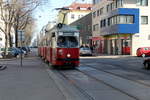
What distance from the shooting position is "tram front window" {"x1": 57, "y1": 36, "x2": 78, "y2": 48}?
2058 centimetres

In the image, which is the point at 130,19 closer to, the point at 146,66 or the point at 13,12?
the point at 13,12

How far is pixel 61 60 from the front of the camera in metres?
20.5

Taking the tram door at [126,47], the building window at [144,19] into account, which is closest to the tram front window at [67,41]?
the tram door at [126,47]

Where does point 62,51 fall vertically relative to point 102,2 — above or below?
below

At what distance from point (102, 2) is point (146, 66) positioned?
38611 mm

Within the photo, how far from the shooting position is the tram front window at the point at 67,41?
20.6m

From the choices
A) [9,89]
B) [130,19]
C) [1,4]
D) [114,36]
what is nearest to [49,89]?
[9,89]

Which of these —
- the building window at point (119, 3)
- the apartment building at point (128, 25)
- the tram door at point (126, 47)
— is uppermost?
the building window at point (119, 3)

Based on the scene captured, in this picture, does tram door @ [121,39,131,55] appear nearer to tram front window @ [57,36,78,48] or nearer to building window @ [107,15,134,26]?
building window @ [107,15,134,26]

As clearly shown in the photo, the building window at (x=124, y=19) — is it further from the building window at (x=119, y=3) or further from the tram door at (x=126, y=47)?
the tram door at (x=126, y=47)

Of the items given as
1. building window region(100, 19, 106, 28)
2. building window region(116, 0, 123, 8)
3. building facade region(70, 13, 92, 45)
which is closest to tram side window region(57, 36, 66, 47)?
building window region(116, 0, 123, 8)

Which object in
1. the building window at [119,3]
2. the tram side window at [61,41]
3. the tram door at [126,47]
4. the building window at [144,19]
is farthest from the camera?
the building window at [144,19]

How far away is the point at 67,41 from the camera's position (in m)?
20.8

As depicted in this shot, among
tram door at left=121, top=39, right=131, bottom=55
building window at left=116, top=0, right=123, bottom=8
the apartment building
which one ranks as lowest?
tram door at left=121, top=39, right=131, bottom=55
